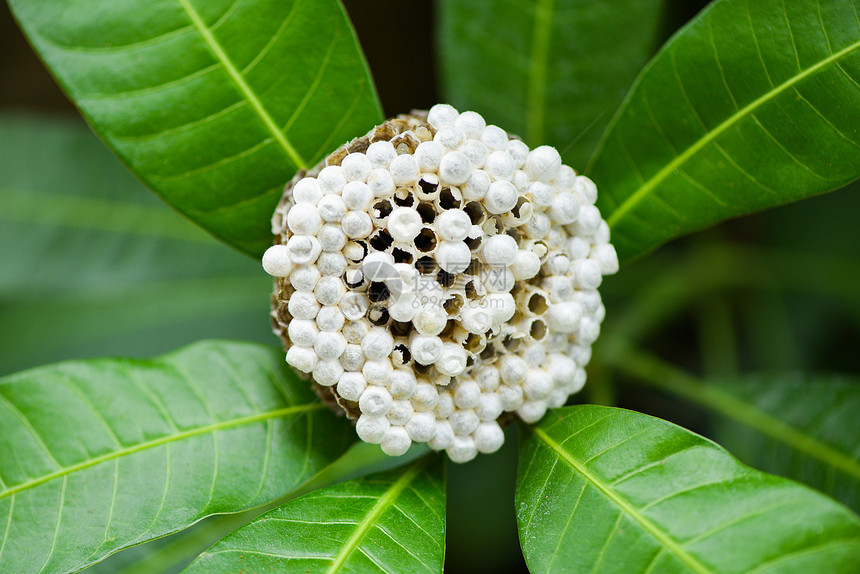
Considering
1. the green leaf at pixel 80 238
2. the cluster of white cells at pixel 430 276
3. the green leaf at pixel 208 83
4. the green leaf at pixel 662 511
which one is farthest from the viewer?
the green leaf at pixel 80 238

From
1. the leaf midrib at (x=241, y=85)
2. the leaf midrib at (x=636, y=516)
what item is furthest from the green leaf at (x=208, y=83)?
the leaf midrib at (x=636, y=516)

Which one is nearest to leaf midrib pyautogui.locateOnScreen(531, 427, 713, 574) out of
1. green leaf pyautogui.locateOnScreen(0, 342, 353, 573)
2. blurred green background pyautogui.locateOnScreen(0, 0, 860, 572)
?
green leaf pyautogui.locateOnScreen(0, 342, 353, 573)

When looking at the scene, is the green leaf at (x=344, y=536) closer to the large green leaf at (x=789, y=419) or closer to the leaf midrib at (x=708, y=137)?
the leaf midrib at (x=708, y=137)

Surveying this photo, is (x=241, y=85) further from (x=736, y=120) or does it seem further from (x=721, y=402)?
(x=721, y=402)

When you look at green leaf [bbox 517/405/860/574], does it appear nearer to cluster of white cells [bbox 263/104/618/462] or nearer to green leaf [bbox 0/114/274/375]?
cluster of white cells [bbox 263/104/618/462]

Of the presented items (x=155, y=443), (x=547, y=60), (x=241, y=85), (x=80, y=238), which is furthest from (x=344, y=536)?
(x=80, y=238)
